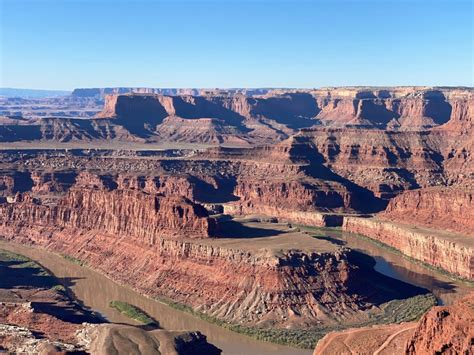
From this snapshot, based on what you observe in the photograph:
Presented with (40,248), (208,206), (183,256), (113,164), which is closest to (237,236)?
(183,256)

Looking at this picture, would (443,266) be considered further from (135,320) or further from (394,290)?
(135,320)

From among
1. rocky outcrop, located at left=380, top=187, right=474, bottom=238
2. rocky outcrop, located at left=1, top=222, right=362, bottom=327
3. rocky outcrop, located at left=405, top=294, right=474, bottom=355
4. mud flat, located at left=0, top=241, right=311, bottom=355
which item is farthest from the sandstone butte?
rocky outcrop, located at left=405, top=294, right=474, bottom=355

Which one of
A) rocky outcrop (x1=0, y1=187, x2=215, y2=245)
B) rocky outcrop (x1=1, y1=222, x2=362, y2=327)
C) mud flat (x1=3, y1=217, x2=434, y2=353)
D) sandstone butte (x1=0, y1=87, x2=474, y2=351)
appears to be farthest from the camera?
rocky outcrop (x1=0, y1=187, x2=215, y2=245)

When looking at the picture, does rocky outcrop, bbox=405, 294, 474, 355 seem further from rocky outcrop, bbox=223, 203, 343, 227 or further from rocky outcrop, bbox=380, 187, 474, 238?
rocky outcrop, bbox=223, 203, 343, 227

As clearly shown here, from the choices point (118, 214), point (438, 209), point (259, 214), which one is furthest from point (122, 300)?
point (259, 214)

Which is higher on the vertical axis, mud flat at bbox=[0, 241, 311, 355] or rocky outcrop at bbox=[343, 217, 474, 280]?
rocky outcrop at bbox=[343, 217, 474, 280]

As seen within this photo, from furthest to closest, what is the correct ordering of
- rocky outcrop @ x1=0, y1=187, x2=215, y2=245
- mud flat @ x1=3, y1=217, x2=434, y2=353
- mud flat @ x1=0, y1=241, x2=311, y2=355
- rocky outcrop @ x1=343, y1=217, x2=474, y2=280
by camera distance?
rocky outcrop @ x1=343, y1=217, x2=474, y2=280, rocky outcrop @ x1=0, y1=187, x2=215, y2=245, mud flat @ x1=3, y1=217, x2=434, y2=353, mud flat @ x1=0, y1=241, x2=311, y2=355

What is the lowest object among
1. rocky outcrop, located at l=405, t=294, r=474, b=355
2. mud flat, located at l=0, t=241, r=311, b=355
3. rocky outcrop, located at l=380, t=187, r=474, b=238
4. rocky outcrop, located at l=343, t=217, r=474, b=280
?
mud flat, located at l=0, t=241, r=311, b=355

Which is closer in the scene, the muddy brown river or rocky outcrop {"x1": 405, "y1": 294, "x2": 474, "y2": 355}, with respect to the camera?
rocky outcrop {"x1": 405, "y1": 294, "x2": 474, "y2": 355}
